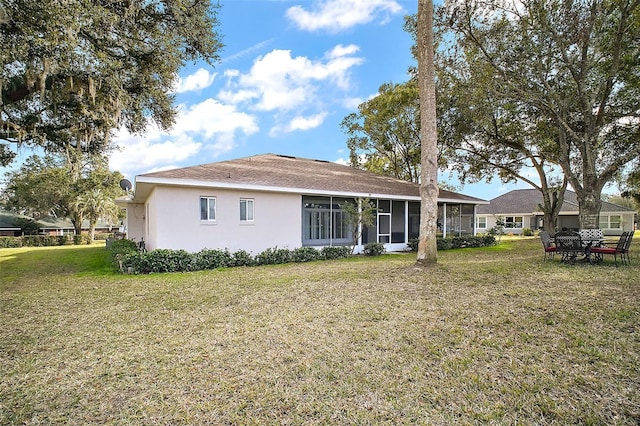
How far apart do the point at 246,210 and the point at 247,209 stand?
56 millimetres

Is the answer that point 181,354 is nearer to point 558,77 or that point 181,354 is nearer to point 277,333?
point 277,333

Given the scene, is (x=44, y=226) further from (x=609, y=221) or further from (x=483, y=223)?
(x=609, y=221)

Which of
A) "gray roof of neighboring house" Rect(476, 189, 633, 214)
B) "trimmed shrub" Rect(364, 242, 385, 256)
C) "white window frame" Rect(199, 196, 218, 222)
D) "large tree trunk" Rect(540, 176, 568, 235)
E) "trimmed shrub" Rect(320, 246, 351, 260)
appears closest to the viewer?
"white window frame" Rect(199, 196, 218, 222)

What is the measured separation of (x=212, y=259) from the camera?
11336 mm

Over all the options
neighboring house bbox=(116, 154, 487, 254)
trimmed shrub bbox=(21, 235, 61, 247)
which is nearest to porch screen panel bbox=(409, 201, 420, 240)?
neighboring house bbox=(116, 154, 487, 254)

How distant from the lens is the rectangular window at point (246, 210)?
12672 mm

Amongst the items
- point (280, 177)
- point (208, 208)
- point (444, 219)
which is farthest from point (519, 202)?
point (208, 208)

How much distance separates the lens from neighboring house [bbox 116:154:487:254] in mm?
11367

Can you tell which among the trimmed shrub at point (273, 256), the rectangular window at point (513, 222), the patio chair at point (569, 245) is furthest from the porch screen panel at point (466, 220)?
the rectangular window at point (513, 222)

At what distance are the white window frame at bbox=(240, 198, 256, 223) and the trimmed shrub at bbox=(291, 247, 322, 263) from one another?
212 cm

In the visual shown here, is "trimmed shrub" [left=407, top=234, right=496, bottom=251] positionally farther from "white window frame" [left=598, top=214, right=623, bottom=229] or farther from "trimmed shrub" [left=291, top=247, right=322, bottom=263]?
"white window frame" [left=598, top=214, right=623, bottom=229]

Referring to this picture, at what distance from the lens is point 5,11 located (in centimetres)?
668

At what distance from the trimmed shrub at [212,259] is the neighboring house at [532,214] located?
98.9 feet

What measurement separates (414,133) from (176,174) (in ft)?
58.8
